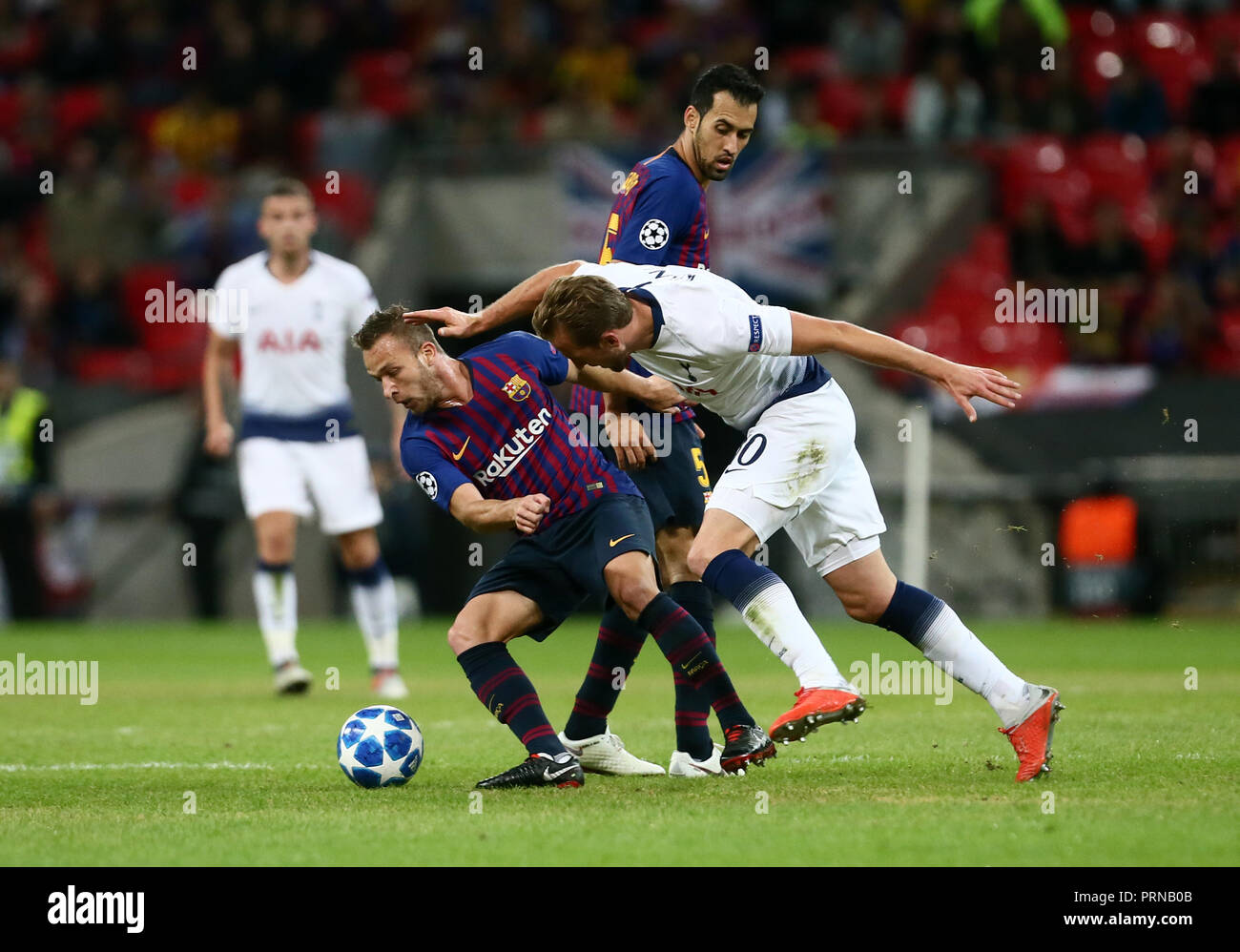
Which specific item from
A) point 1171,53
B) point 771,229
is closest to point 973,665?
point 771,229

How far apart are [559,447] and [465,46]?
1432 centimetres

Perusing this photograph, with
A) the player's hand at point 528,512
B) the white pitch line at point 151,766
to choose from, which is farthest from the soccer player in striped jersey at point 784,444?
the white pitch line at point 151,766

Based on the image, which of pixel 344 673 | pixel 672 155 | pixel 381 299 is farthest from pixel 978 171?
pixel 672 155

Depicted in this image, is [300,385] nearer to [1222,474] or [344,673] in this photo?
[344,673]

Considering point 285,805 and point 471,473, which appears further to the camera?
point 471,473

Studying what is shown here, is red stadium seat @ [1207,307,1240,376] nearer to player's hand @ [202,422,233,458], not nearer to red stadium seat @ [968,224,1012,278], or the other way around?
red stadium seat @ [968,224,1012,278]

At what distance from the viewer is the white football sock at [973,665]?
595cm

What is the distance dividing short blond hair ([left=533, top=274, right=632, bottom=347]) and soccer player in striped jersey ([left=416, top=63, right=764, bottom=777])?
0.79 metres

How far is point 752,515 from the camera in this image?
599cm

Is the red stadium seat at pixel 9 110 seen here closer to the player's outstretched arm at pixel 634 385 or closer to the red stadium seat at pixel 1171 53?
the red stadium seat at pixel 1171 53

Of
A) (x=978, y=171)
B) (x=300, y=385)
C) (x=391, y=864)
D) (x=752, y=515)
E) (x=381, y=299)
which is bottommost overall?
(x=391, y=864)

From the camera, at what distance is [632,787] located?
6.16 meters

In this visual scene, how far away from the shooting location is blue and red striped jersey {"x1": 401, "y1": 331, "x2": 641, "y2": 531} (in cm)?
628

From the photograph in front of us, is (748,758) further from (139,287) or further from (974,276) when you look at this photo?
(139,287)
